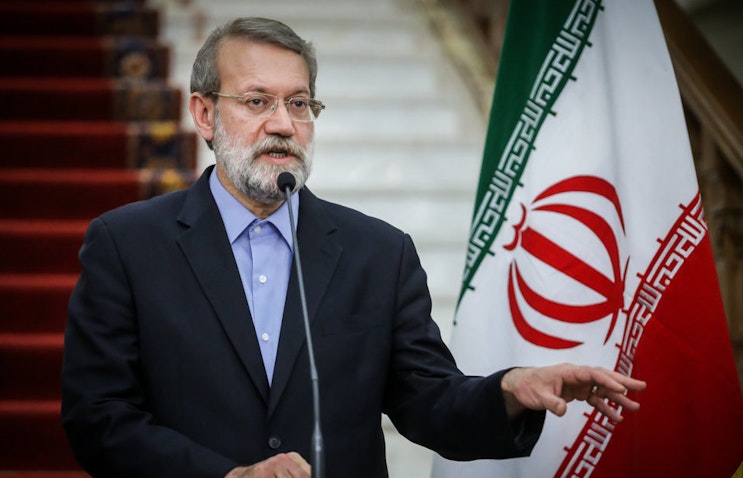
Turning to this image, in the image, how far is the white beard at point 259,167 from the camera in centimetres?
167

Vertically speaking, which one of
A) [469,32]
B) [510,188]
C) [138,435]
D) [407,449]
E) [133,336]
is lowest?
[407,449]

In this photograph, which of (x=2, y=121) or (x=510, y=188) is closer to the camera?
(x=510, y=188)

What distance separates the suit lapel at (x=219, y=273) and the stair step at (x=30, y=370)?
1408 millimetres

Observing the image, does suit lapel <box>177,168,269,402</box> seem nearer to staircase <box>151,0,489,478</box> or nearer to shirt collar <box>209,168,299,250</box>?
shirt collar <box>209,168,299,250</box>

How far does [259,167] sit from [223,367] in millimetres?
324

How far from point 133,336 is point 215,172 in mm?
348

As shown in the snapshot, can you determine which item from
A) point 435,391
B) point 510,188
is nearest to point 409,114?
point 510,188

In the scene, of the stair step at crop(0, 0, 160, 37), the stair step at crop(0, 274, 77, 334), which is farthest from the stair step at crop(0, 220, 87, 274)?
the stair step at crop(0, 0, 160, 37)

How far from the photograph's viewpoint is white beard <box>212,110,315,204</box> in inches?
65.8

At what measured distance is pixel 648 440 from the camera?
1983mm

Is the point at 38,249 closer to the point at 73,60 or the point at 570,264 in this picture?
the point at 73,60

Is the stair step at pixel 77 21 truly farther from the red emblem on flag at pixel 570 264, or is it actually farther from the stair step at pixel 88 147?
the red emblem on flag at pixel 570 264

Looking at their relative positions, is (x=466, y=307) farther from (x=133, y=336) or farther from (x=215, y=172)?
(x=133, y=336)

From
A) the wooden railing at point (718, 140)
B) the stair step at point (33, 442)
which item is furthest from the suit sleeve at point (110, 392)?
the wooden railing at point (718, 140)
